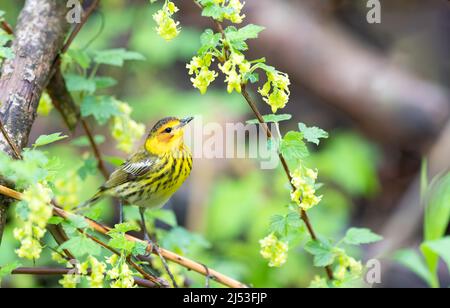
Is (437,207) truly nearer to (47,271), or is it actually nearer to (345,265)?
(345,265)

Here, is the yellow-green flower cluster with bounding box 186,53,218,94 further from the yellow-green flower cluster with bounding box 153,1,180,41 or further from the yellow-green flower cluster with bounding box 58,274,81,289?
the yellow-green flower cluster with bounding box 58,274,81,289

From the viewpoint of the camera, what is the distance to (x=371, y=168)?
→ 5.65 m

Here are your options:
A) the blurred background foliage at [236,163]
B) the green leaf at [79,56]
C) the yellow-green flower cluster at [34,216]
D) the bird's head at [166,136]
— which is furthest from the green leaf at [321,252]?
the blurred background foliage at [236,163]

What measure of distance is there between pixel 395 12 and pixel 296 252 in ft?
9.40

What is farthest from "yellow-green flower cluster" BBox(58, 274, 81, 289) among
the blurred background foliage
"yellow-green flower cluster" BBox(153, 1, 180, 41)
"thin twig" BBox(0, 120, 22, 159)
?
the blurred background foliage

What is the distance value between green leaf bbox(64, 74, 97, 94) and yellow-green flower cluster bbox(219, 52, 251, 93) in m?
1.04

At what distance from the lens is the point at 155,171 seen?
10.4ft

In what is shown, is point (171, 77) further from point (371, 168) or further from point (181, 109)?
point (371, 168)

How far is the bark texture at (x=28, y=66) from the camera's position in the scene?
222 centimetres

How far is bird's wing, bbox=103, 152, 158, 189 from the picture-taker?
121 inches

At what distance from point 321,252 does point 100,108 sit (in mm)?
1093

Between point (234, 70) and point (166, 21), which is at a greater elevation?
point (166, 21)

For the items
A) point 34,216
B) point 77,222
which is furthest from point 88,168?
point 34,216

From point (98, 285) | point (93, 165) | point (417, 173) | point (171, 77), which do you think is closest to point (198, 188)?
point (171, 77)
